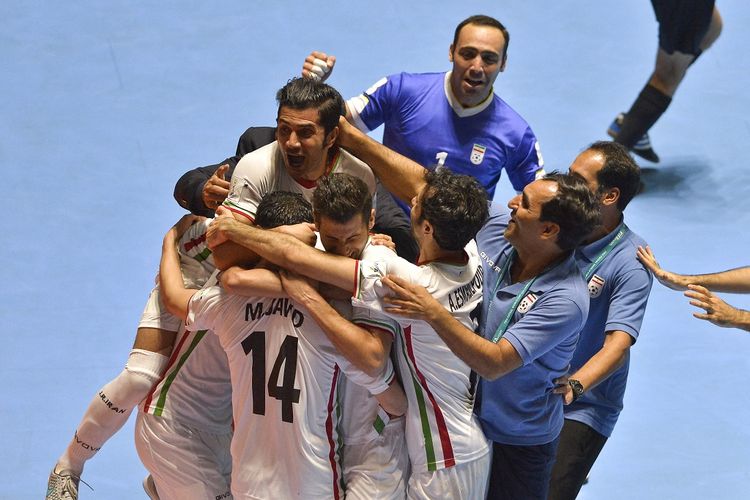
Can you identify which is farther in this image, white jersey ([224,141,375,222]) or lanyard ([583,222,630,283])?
lanyard ([583,222,630,283])

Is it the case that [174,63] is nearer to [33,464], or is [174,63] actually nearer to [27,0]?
[27,0]

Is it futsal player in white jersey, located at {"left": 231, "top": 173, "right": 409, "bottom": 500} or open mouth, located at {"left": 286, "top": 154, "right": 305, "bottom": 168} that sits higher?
open mouth, located at {"left": 286, "top": 154, "right": 305, "bottom": 168}

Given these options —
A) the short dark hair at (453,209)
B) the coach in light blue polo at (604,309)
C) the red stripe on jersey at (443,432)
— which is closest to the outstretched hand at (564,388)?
the coach in light blue polo at (604,309)

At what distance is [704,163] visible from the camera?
30.7ft

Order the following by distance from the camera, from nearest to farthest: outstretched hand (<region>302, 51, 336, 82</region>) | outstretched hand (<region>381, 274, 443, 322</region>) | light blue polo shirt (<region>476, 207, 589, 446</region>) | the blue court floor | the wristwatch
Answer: outstretched hand (<region>381, 274, 443, 322</region>) < light blue polo shirt (<region>476, 207, 589, 446</region>) < the wristwatch < outstretched hand (<region>302, 51, 336, 82</region>) < the blue court floor

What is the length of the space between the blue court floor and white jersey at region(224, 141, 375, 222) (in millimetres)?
2191

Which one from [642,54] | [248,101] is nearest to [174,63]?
[248,101]

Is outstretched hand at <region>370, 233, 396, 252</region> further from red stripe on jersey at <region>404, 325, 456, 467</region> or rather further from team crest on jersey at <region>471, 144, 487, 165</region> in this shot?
team crest on jersey at <region>471, 144, 487, 165</region>

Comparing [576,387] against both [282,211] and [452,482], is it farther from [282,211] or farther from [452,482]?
[282,211]

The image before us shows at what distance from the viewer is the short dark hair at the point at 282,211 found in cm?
427

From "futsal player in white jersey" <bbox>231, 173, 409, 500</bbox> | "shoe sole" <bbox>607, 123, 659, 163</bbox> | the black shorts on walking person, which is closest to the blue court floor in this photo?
"shoe sole" <bbox>607, 123, 659, 163</bbox>

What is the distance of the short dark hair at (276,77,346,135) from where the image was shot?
15.5 ft

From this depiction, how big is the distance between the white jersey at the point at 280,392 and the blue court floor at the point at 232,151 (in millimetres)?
2057

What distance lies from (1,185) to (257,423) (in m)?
4.71
